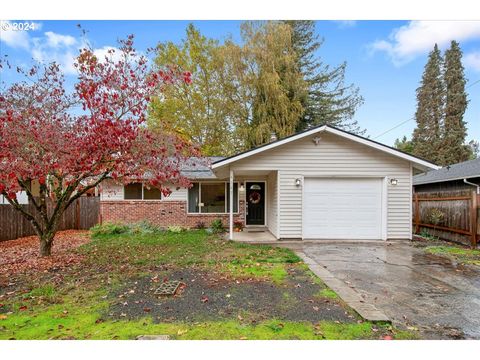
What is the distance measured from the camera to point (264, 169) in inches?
390

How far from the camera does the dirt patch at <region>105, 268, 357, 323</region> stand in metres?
3.59

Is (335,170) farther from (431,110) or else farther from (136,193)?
(431,110)

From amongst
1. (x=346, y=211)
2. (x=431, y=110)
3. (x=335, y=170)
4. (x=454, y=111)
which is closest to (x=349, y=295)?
(x=346, y=211)

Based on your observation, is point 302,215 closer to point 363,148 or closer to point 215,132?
point 363,148

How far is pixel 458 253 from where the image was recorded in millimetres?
7789

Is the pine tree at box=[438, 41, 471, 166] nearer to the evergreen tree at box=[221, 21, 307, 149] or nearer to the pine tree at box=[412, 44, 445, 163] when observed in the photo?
the pine tree at box=[412, 44, 445, 163]

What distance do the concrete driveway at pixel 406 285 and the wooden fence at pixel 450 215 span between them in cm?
190

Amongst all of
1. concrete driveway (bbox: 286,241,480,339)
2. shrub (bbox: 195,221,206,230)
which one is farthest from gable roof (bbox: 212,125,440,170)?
shrub (bbox: 195,221,206,230)
